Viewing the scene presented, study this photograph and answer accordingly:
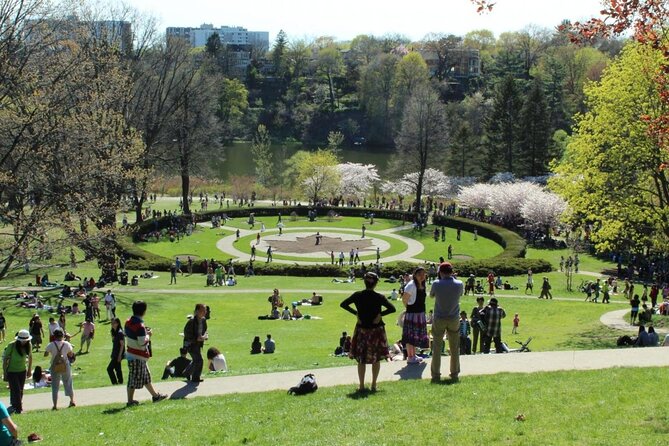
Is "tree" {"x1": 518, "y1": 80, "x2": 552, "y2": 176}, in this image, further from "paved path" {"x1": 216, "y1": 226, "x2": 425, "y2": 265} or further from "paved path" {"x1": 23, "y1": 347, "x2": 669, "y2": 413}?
"paved path" {"x1": 23, "y1": 347, "x2": 669, "y2": 413}

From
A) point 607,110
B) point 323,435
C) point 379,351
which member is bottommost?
point 323,435

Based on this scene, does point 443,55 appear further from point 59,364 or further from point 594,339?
point 59,364

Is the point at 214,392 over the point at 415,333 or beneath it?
beneath

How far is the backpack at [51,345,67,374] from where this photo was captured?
13.3 m

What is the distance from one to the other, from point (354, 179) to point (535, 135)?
747 inches

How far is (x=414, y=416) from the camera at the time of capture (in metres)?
10.3

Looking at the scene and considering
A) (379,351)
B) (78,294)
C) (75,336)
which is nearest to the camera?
(379,351)

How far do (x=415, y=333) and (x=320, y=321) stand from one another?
571 inches

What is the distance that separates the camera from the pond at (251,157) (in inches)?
4048

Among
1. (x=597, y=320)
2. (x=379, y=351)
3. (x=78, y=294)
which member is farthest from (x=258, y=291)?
(x=379, y=351)

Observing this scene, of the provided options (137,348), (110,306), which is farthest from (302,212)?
(137,348)

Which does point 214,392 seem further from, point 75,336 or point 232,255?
point 232,255

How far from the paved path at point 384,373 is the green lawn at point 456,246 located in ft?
101

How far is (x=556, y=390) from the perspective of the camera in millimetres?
11625
